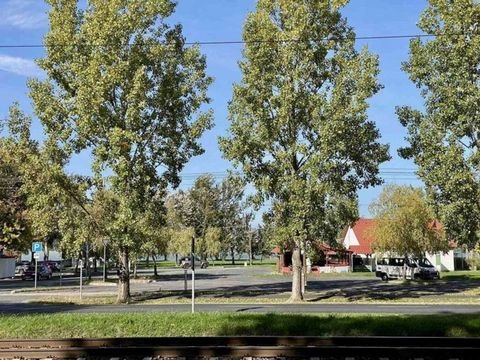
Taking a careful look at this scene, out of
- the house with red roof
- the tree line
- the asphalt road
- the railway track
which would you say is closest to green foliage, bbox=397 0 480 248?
the tree line

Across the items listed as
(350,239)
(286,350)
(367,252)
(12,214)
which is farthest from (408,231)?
(286,350)

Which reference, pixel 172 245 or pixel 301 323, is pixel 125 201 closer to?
pixel 301 323

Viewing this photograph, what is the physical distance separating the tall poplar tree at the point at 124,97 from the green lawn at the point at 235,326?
1215 centimetres

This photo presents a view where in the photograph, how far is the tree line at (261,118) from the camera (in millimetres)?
30453

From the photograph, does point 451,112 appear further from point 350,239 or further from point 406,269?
point 350,239

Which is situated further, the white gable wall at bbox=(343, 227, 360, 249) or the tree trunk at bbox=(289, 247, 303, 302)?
the white gable wall at bbox=(343, 227, 360, 249)

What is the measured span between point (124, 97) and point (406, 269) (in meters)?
32.6

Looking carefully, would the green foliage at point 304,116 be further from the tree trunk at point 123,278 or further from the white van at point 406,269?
the white van at point 406,269

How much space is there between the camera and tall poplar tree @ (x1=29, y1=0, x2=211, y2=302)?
3030 centimetres

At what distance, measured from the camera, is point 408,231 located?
174 ft

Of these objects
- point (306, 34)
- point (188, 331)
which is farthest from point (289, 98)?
point (188, 331)

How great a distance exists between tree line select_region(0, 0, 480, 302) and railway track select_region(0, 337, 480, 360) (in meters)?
16.0

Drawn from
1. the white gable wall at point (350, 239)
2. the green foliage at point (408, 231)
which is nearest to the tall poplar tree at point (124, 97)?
the green foliage at point (408, 231)

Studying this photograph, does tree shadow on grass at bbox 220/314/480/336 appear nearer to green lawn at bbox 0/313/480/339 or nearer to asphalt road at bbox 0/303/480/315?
green lawn at bbox 0/313/480/339
